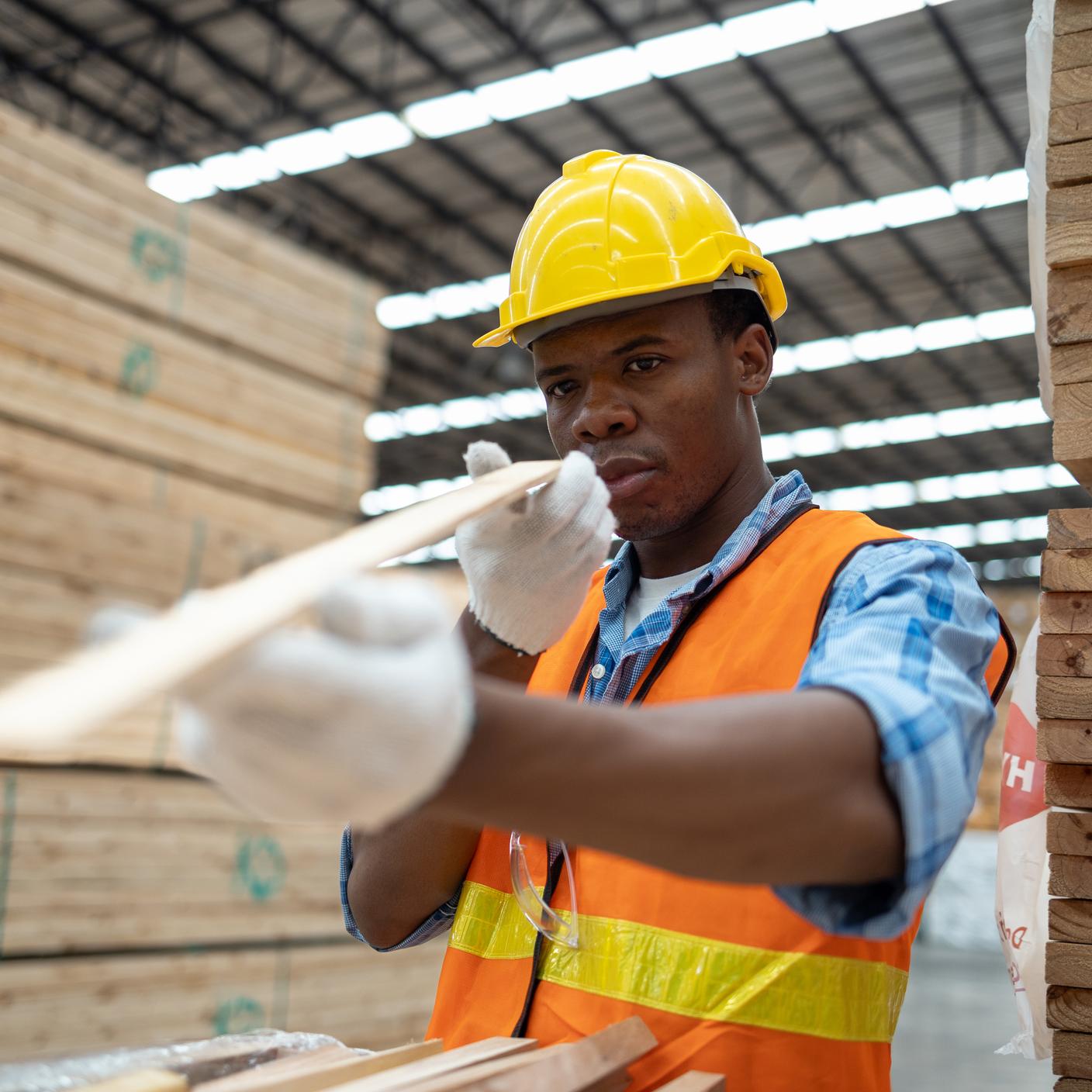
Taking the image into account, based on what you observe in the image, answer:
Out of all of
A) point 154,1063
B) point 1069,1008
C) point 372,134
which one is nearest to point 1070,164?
point 1069,1008

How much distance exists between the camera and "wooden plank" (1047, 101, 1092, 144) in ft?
7.95

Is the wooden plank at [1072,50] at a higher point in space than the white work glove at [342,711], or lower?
higher

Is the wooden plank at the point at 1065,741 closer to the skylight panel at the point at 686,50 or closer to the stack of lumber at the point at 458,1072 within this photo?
the stack of lumber at the point at 458,1072

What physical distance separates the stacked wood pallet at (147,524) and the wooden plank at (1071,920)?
3.42 meters

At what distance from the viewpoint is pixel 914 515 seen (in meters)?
23.7

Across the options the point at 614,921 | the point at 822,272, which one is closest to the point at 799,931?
the point at 614,921

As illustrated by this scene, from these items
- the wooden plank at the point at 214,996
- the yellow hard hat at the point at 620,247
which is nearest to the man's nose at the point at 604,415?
the yellow hard hat at the point at 620,247

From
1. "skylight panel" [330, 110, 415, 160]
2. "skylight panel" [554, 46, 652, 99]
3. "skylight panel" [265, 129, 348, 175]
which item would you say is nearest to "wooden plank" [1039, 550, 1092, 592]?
"skylight panel" [554, 46, 652, 99]

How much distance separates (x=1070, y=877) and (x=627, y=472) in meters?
1.26

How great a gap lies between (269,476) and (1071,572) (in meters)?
4.10

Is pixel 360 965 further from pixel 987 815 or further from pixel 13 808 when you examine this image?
pixel 987 815

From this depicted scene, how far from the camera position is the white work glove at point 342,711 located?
927 millimetres

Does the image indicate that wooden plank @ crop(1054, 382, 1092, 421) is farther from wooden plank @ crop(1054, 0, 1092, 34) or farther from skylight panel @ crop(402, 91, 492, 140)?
skylight panel @ crop(402, 91, 492, 140)

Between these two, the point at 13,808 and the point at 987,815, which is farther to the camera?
the point at 987,815
